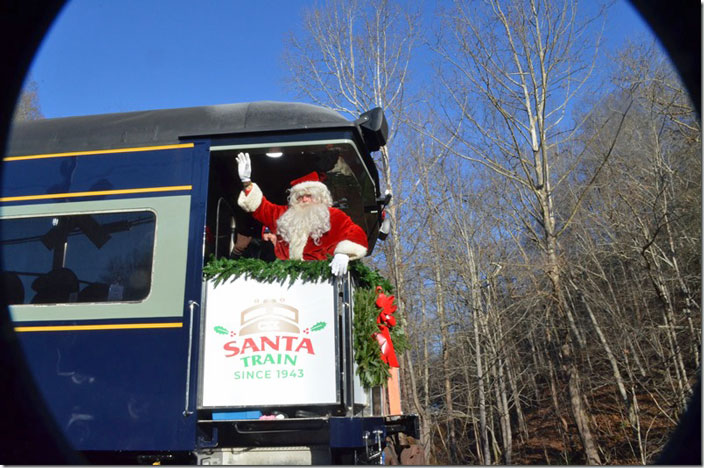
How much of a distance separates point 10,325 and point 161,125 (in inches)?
74.8

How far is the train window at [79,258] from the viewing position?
4102mm

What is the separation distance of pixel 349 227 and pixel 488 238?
58.1ft

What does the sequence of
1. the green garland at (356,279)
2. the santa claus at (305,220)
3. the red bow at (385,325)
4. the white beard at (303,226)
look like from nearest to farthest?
the green garland at (356,279) → the red bow at (385,325) → the santa claus at (305,220) → the white beard at (303,226)

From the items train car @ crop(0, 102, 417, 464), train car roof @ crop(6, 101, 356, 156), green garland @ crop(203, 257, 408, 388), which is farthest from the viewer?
train car roof @ crop(6, 101, 356, 156)

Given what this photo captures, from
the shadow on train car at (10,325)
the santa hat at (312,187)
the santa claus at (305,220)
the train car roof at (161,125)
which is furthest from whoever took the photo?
the santa hat at (312,187)

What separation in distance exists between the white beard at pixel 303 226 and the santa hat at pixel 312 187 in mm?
133

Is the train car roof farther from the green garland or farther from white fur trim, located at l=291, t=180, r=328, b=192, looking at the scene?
the green garland

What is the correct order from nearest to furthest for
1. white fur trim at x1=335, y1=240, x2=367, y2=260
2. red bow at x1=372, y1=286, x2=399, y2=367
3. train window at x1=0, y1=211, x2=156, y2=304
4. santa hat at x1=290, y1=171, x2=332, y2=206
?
train window at x1=0, y1=211, x2=156, y2=304, white fur trim at x1=335, y1=240, x2=367, y2=260, red bow at x1=372, y1=286, x2=399, y2=367, santa hat at x1=290, y1=171, x2=332, y2=206

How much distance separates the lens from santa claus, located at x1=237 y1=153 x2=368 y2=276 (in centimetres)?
489

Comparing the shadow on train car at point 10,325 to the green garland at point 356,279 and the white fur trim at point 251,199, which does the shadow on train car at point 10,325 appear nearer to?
the green garland at point 356,279

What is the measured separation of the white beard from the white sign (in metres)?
0.89

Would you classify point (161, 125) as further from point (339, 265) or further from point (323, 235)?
point (339, 265)

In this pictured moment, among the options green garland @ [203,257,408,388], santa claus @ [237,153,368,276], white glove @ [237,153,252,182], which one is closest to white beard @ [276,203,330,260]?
santa claus @ [237,153,368,276]

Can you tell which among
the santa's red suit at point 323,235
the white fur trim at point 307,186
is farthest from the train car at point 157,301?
the white fur trim at point 307,186
